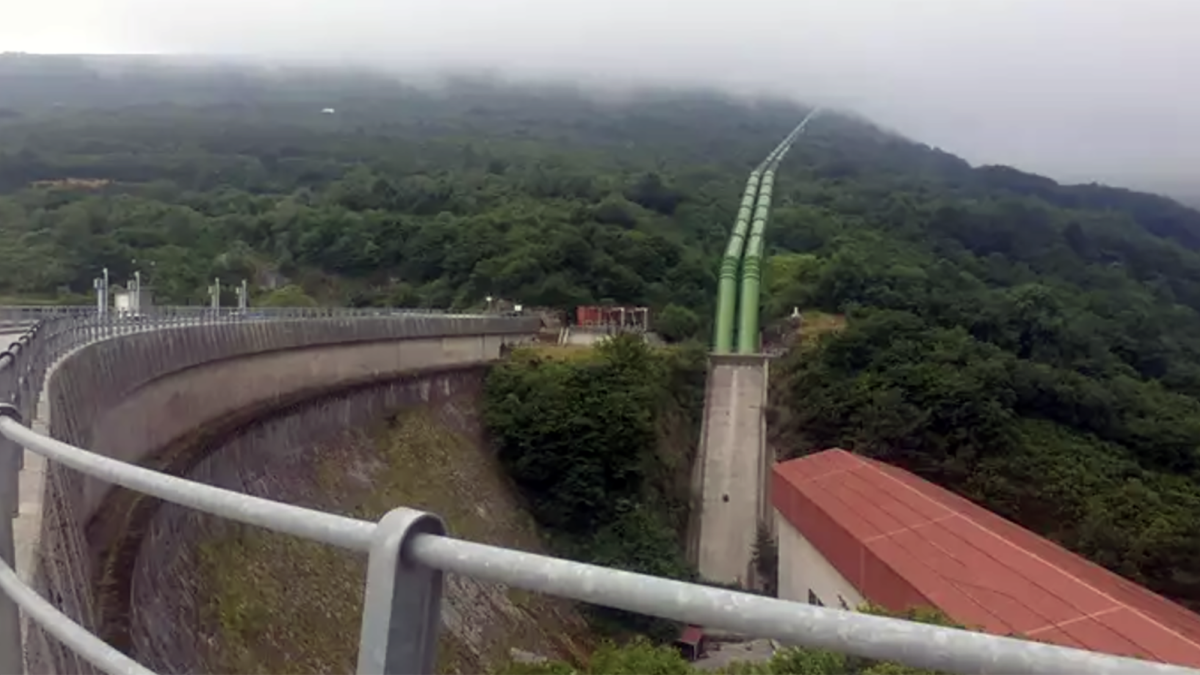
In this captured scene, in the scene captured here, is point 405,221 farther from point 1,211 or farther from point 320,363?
point 320,363

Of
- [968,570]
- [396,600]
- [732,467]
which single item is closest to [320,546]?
[396,600]

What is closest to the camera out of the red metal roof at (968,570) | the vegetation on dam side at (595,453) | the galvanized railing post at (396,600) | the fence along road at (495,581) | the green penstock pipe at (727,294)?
the fence along road at (495,581)

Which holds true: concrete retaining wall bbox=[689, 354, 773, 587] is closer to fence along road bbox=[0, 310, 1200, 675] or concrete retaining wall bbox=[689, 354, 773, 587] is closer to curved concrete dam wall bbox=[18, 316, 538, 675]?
curved concrete dam wall bbox=[18, 316, 538, 675]

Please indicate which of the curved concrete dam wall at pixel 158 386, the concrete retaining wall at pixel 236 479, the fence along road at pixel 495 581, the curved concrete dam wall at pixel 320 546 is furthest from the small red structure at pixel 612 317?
the fence along road at pixel 495 581

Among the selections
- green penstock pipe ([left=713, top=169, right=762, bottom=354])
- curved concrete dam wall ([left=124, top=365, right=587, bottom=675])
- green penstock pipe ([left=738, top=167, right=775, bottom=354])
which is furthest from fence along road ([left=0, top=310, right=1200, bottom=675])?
green penstock pipe ([left=738, top=167, right=775, bottom=354])

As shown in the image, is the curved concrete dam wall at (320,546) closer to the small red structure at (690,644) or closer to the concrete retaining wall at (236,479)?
the concrete retaining wall at (236,479)

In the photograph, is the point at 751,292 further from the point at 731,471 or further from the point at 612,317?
the point at 731,471

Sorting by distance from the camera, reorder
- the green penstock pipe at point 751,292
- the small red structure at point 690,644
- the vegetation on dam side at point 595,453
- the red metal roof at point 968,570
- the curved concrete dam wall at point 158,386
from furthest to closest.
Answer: the green penstock pipe at point 751,292 < the vegetation on dam side at point 595,453 < the small red structure at point 690,644 < the red metal roof at point 968,570 < the curved concrete dam wall at point 158,386
